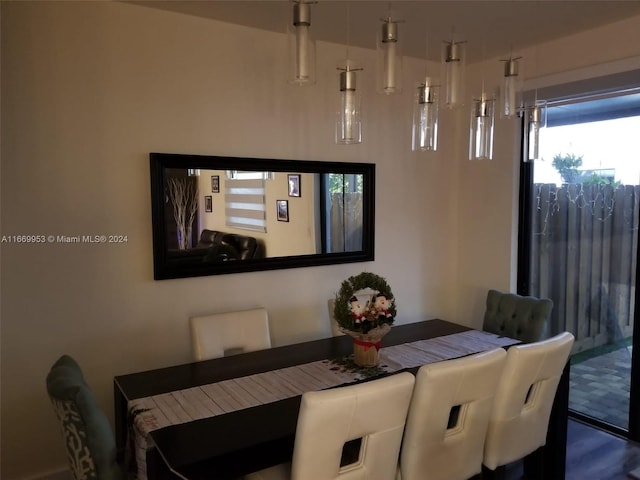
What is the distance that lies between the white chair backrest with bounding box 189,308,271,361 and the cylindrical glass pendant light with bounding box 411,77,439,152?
1.28 m

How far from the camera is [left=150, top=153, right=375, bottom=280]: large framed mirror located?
2.86 m

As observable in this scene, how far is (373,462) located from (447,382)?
394 mm

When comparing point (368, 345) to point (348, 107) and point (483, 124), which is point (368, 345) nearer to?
point (348, 107)

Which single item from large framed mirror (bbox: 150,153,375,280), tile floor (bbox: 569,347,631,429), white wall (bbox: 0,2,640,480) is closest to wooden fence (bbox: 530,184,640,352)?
tile floor (bbox: 569,347,631,429)

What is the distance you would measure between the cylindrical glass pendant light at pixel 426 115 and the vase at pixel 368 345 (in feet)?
2.99

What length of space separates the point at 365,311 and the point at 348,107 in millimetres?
920

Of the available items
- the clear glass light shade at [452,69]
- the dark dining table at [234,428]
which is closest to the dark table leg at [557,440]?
the dark dining table at [234,428]

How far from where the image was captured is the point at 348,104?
209cm

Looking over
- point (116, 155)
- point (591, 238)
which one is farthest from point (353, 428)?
point (591, 238)

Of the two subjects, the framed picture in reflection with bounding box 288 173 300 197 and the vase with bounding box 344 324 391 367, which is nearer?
the vase with bounding box 344 324 391 367

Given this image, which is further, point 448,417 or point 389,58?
point 389,58

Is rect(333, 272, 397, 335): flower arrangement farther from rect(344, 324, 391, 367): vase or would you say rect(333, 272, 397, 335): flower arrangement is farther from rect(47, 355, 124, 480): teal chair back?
rect(47, 355, 124, 480): teal chair back

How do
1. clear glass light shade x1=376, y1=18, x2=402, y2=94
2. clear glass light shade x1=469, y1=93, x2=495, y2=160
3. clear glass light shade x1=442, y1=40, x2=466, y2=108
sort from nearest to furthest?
clear glass light shade x1=376, y1=18, x2=402, y2=94
clear glass light shade x1=442, y1=40, x2=466, y2=108
clear glass light shade x1=469, y1=93, x2=495, y2=160

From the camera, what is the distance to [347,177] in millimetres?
3547
